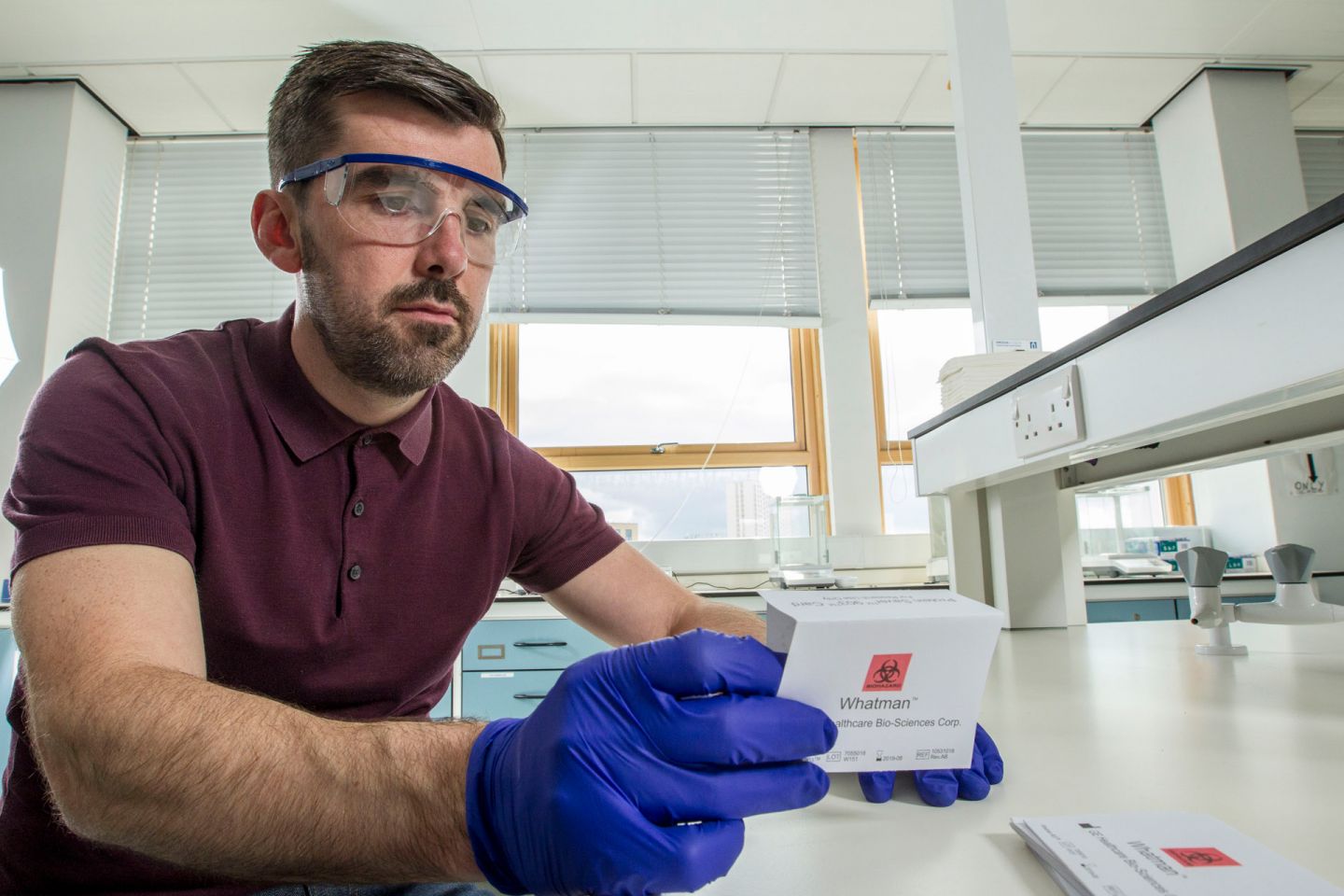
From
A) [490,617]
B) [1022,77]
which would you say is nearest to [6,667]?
[490,617]

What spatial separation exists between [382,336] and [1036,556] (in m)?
1.46

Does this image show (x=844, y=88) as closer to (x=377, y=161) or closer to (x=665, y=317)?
(x=665, y=317)

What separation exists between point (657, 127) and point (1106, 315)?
238cm

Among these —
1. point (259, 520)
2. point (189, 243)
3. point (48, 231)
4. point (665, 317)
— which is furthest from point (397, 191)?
point (189, 243)

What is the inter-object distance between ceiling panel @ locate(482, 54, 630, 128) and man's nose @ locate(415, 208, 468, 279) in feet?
7.61

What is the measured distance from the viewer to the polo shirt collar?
903 millimetres

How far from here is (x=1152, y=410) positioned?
917 millimetres

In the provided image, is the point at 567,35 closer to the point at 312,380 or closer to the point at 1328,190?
the point at 312,380

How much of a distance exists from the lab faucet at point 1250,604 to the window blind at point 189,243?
3446mm

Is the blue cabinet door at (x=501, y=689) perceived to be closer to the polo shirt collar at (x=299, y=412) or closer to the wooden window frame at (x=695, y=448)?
the wooden window frame at (x=695, y=448)

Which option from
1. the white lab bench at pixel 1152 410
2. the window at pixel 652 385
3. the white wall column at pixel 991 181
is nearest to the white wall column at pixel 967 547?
the white lab bench at pixel 1152 410

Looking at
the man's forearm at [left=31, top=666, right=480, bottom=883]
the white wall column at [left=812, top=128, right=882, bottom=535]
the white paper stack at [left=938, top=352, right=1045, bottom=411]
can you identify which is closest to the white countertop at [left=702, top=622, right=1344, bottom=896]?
the man's forearm at [left=31, top=666, right=480, bottom=883]

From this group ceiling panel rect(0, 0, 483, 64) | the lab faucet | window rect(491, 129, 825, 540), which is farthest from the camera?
window rect(491, 129, 825, 540)

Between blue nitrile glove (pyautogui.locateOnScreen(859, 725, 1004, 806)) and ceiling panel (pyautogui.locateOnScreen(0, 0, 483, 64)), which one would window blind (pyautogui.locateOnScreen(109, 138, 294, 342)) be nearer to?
ceiling panel (pyautogui.locateOnScreen(0, 0, 483, 64))
